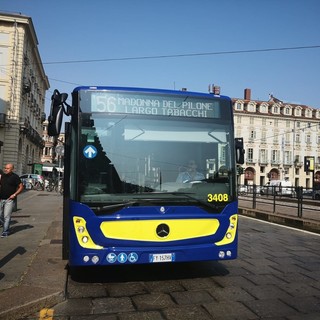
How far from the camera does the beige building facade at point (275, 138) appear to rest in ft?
264

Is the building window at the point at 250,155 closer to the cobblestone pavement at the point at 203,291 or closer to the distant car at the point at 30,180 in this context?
the distant car at the point at 30,180

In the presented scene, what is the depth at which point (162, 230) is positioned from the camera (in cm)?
522

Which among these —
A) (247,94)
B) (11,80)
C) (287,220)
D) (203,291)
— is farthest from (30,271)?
(247,94)

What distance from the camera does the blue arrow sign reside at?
5.21 metres

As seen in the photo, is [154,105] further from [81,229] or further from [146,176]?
[81,229]

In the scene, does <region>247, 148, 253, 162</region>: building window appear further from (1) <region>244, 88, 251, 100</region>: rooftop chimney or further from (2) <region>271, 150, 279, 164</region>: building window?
(1) <region>244, 88, 251, 100</region>: rooftop chimney

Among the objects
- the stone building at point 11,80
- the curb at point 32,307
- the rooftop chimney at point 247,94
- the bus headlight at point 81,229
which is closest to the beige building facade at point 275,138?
the rooftop chimney at point 247,94

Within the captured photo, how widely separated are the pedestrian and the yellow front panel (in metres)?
4.78

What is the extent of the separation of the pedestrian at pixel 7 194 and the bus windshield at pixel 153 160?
4579mm

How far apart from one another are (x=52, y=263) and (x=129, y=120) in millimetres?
2715

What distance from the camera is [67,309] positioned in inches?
175

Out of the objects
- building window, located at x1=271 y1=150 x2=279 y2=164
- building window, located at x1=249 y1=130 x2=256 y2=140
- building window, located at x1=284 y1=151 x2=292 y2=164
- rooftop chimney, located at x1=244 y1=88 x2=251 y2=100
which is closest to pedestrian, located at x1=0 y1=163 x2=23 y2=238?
building window, located at x1=249 y1=130 x2=256 y2=140

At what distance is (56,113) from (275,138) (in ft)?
271

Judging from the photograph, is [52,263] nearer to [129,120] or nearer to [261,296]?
[129,120]
